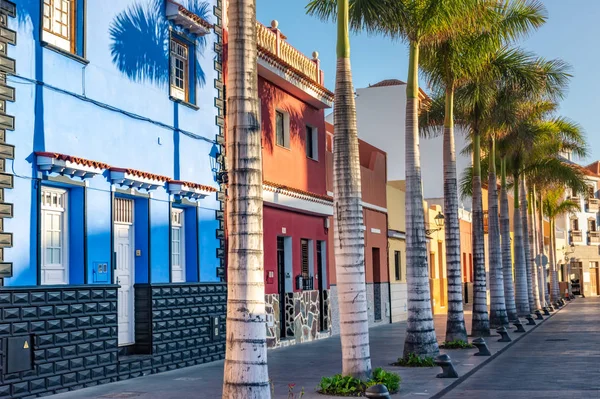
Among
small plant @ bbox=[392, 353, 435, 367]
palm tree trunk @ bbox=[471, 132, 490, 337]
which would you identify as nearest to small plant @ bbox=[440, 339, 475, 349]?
palm tree trunk @ bbox=[471, 132, 490, 337]

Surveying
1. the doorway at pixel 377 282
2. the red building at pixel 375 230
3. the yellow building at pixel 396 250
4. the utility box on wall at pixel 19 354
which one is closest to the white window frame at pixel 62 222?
the utility box on wall at pixel 19 354

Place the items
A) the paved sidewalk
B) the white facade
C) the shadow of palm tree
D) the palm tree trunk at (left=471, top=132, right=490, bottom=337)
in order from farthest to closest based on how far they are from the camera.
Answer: the white facade < the palm tree trunk at (left=471, top=132, right=490, bottom=337) < the shadow of palm tree < the paved sidewalk

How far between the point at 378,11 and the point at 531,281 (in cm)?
2910

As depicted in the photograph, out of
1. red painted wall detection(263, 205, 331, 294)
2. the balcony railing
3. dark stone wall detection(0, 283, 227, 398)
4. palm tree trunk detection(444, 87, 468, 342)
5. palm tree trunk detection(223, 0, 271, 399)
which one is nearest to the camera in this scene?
palm tree trunk detection(223, 0, 271, 399)

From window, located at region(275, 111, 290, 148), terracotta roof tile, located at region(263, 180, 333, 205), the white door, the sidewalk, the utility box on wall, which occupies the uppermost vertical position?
window, located at region(275, 111, 290, 148)

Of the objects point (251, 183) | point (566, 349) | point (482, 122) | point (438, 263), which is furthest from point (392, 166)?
point (251, 183)

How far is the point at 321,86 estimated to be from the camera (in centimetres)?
2581

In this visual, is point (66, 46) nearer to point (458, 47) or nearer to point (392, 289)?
point (458, 47)

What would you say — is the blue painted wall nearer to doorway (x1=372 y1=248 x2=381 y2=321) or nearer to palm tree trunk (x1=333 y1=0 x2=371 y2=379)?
palm tree trunk (x1=333 y1=0 x2=371 y2=379)

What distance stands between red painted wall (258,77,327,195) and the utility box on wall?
34.6 ft

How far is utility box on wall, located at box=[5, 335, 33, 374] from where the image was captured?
11750 millimetres

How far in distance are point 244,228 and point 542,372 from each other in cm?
1015

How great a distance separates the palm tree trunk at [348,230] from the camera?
12.6 m

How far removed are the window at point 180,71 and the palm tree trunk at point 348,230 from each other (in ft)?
17.5
